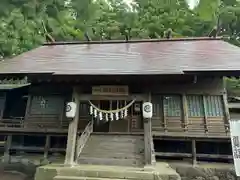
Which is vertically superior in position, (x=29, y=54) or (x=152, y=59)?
(x=29, y=54)

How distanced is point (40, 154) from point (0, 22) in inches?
364

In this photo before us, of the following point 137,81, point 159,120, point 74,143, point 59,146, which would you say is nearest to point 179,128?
point 159,120

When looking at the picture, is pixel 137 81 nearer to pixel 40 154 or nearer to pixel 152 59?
pixel 152 59

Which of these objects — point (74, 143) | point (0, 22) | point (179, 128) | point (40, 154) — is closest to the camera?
point (74, 143)

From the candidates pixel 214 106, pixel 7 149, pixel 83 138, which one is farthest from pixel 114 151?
pixel 7 149

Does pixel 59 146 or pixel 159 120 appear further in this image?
pixel 59 146

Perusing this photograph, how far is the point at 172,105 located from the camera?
10.6m

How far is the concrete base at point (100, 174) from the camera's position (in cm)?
704

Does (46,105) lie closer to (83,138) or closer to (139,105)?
(83,138)

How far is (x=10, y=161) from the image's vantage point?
420 inches

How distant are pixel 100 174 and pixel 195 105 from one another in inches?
200

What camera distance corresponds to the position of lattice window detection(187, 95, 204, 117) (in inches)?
408

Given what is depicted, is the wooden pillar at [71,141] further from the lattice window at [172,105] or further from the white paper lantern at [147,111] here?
the lattice window at [172,105]

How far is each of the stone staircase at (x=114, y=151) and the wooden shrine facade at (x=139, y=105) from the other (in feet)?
2.98
